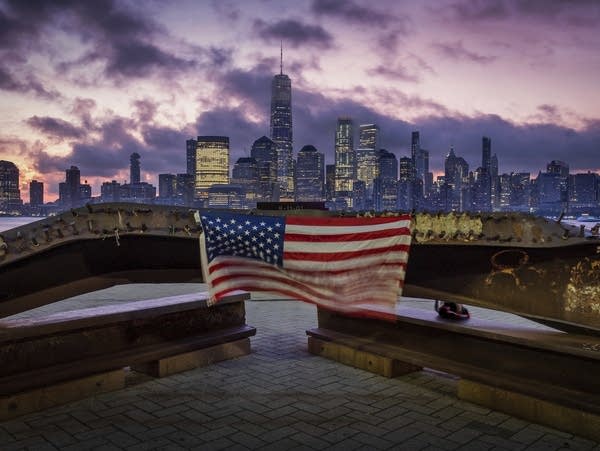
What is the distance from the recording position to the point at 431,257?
20.9ft

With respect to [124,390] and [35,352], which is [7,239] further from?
[124,390]

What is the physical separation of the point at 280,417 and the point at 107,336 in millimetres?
3069

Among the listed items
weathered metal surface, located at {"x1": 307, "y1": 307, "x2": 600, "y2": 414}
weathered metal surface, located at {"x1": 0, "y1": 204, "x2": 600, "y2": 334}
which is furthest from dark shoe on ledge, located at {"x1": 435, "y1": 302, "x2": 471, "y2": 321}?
weathered metal surface, located at {"x1": 0, "y1": 204, "x2": 600, "y2": 334}

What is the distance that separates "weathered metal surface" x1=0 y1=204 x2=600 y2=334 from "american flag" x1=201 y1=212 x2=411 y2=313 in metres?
0.34

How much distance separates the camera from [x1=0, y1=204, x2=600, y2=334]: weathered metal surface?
17.6 feet

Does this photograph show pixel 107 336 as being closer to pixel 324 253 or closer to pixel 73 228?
pixel 73 228

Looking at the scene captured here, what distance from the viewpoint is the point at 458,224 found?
5660 mm

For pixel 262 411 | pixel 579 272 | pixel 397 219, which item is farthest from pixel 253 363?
pixel 579 272

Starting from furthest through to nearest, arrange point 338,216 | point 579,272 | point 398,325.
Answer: point 398,325
point 338,216
point 579,272

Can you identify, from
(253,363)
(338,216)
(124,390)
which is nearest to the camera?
(338,216)

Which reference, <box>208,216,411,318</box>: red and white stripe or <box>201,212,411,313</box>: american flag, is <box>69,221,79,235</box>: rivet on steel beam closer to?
<box>201,212,411,313</box>: american flag

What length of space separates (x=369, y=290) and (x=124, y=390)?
13.7ft

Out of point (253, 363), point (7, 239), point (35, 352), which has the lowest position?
point (253, 363)

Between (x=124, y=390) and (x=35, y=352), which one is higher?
(x=35, y=352)
